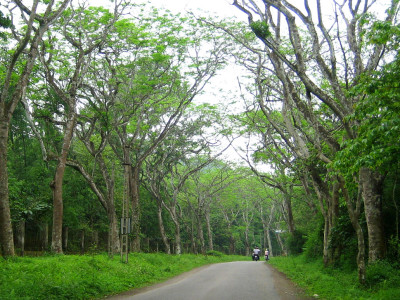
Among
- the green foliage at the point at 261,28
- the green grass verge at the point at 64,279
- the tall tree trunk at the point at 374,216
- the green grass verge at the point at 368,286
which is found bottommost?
the green grass verge at the point at 368,286

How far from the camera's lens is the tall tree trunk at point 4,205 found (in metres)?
10.6

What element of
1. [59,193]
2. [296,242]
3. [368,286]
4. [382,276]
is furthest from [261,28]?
[296,242]

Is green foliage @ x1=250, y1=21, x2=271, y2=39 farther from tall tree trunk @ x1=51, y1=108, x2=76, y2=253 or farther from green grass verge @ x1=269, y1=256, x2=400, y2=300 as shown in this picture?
tall tree trunk @ x1=51, y1=108, x2=76, y2=253

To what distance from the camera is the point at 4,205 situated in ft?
34.8

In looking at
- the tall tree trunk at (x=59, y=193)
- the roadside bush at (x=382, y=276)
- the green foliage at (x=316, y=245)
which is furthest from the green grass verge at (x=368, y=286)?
the tall tree trunk at (x=59, y=193)

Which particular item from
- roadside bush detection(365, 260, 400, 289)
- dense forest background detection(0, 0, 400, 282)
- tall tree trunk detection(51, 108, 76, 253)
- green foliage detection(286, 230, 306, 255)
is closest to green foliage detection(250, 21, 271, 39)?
dense forest background detection(0, 0, 400, 282)

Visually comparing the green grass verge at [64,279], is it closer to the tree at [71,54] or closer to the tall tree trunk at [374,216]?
the tree at [71,54]

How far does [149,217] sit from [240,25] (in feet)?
97.1

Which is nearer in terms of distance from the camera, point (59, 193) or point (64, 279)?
point (64, 279)

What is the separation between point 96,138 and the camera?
26172 millimetres

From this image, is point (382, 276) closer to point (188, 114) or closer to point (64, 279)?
point (64, 279)

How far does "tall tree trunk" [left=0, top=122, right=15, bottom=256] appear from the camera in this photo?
34.8ft

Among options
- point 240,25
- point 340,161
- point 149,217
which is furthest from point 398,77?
point 149,217

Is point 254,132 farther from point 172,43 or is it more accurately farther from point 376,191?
point 376,191
